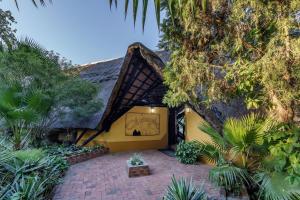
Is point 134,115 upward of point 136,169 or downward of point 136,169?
upward

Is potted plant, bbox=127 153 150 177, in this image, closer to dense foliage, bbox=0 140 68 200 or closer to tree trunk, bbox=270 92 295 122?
dense foliage, bbox=0 140 68 200

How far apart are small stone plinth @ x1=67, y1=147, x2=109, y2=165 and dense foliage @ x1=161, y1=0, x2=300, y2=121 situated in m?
5.31

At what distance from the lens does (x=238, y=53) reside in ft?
14.4

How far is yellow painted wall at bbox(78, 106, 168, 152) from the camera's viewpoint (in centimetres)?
1151

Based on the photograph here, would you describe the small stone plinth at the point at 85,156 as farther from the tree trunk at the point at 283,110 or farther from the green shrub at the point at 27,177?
the tree trunk at the point at 283,110

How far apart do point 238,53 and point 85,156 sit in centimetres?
765

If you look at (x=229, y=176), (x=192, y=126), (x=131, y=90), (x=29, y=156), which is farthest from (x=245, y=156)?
(x=131, y=90)

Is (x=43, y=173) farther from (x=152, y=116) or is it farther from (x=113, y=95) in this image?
(x=152, y=116)

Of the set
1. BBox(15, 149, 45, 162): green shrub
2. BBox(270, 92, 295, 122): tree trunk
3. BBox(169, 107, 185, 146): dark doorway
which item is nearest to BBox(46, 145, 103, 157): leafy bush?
BBox(15, 149, 45, 162): green shrub

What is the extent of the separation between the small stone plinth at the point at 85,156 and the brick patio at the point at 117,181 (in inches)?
10.9

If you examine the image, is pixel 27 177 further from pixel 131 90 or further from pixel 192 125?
pixel 192 125

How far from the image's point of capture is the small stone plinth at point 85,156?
8.41 m

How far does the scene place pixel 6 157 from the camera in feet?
16.2

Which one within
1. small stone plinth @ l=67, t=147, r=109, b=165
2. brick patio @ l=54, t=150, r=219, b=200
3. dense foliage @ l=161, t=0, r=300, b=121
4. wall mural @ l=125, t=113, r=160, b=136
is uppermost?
dense foliage @ l=161, t=0, r=300, b=121
